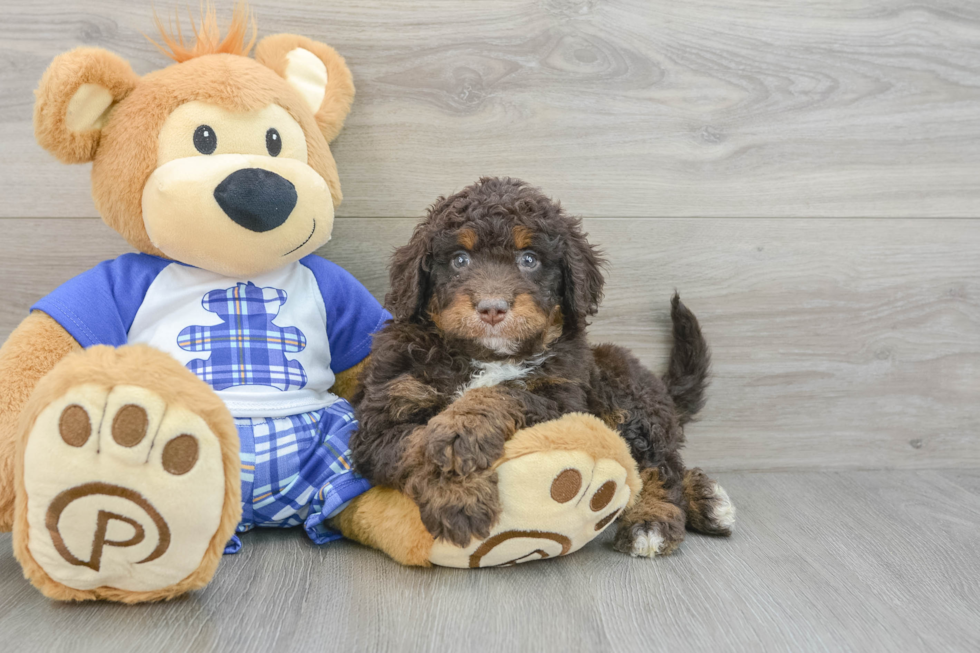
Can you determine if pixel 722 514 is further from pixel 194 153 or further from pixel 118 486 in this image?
pixel 194 153

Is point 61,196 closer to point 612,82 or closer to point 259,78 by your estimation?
point 259,78

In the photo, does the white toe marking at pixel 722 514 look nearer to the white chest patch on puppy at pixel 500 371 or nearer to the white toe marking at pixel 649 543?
the white toe marking at pixel 649 543

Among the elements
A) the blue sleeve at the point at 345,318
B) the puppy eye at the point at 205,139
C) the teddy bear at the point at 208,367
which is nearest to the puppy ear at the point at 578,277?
the teddy bear at the point at 208,367

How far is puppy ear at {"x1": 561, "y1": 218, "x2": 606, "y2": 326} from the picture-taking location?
4.74 ft

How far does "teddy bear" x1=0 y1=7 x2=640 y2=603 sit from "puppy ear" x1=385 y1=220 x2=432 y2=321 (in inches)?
9.6

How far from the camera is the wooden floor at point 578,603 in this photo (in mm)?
1170

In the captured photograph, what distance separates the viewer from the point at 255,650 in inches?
44.3

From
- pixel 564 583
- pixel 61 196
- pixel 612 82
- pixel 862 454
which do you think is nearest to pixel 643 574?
pixel 564 583

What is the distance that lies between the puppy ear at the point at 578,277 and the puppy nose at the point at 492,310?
0.64ft

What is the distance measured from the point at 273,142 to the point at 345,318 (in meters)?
0.45

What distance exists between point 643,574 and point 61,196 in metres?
1.74

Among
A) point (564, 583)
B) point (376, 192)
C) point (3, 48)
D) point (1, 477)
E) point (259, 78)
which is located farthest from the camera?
point (376, 192)

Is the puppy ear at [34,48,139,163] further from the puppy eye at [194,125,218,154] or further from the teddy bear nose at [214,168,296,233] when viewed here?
the teddy bear nose at [214,168,296,233]

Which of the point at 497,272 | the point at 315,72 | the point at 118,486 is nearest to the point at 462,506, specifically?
the point at 497,272
